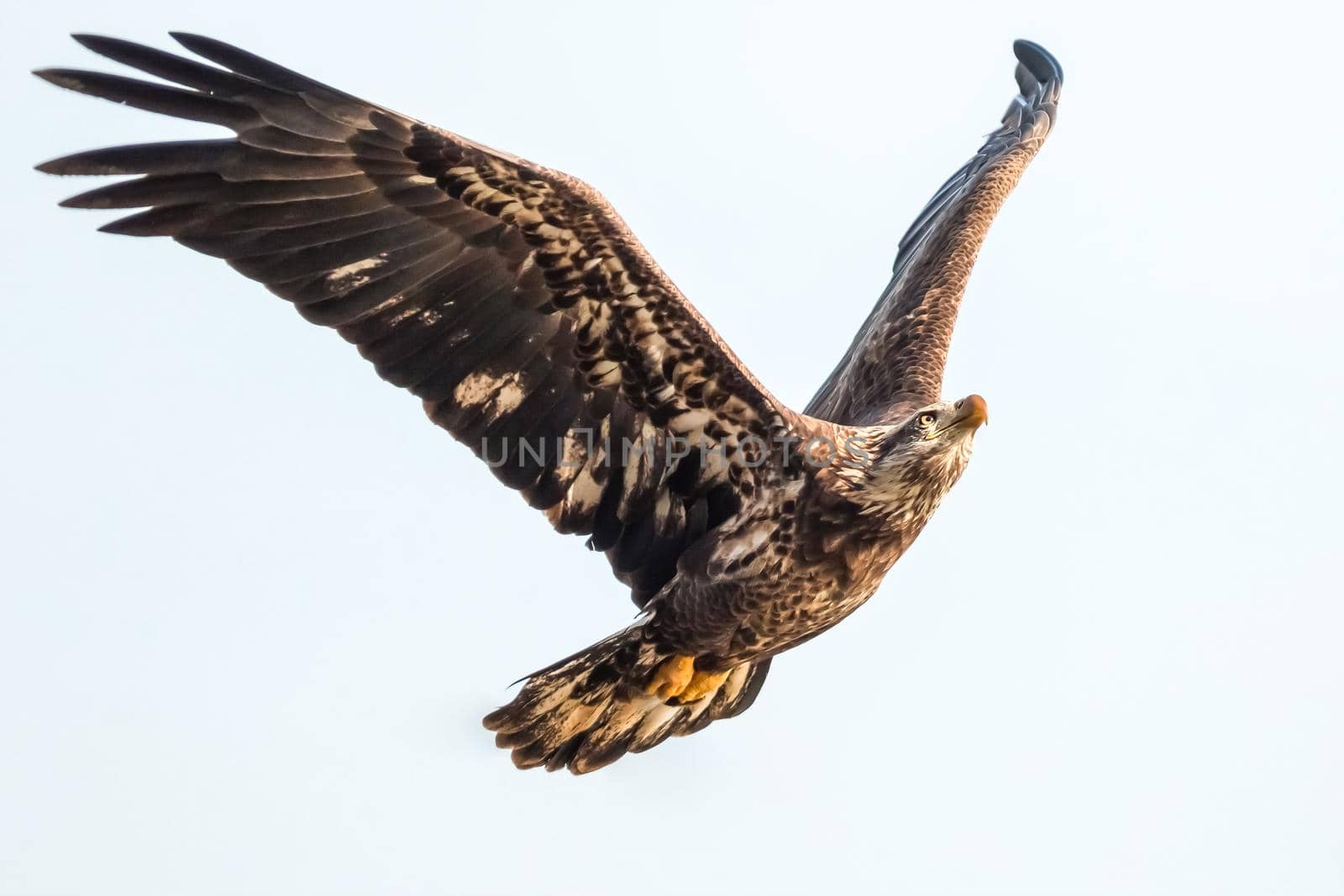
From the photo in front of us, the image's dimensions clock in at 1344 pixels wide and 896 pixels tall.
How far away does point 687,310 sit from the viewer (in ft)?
26.1

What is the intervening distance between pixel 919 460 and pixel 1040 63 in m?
6.08

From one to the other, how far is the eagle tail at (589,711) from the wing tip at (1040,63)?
5.99m

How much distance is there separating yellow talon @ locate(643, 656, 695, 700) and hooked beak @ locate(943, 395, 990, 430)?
163 centimetres

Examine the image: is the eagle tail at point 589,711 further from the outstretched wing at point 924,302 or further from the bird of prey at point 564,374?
the outstretched wing at point 924,302

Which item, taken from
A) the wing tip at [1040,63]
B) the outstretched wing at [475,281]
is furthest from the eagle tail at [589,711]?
the wing tip at [1040,63]

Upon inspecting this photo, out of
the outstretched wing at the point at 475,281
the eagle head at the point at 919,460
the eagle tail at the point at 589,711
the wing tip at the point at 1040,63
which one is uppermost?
the wing tip at the point at 1040,63

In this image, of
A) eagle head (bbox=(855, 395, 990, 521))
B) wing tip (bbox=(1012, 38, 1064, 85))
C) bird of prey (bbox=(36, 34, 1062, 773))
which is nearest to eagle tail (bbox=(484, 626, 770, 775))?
bird of prey (bbox=(36, 34, 1062, 773))

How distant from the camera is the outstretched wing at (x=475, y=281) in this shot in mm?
7590

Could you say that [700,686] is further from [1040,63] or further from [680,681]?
[1040,63]

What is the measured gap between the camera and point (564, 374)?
327 inches

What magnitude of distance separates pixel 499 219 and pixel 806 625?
218 centimetres

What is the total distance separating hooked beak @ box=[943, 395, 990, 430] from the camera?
793 cm

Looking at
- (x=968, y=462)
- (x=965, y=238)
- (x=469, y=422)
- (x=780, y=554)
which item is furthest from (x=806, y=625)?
(x=965, y=238)

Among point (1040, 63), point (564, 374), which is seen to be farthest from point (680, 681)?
point (1040, 63)
